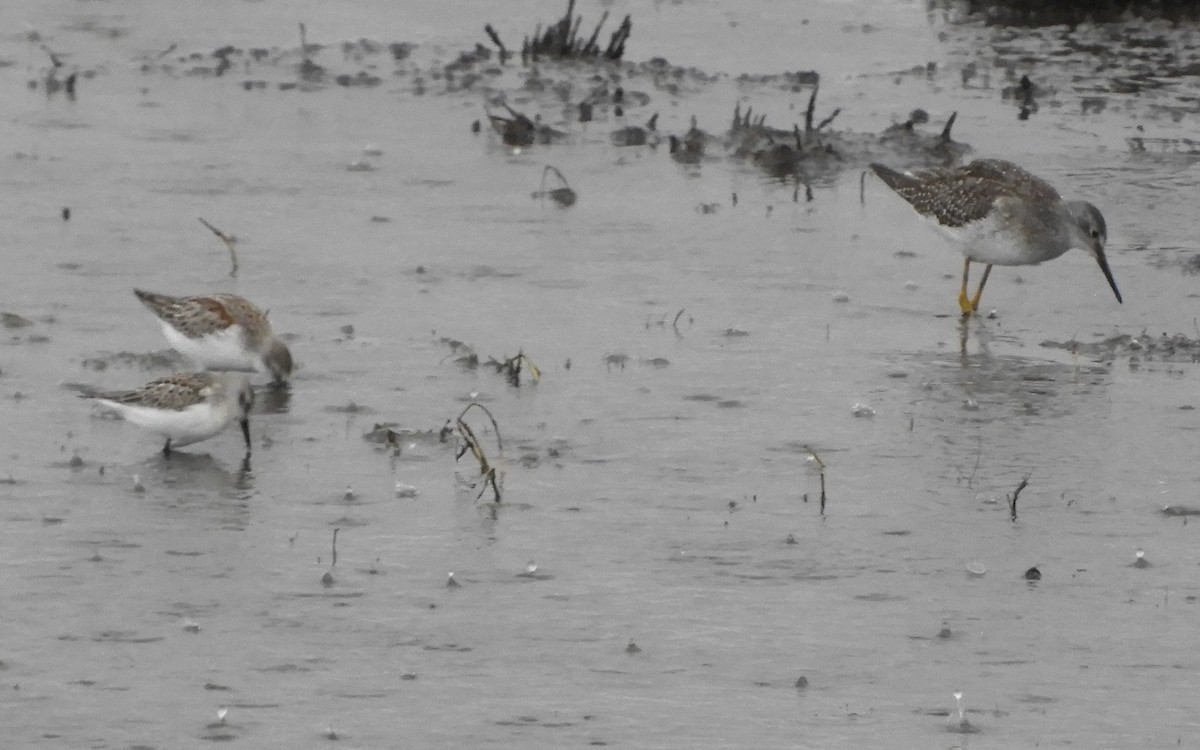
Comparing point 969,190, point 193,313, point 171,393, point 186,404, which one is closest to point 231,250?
point 193,313

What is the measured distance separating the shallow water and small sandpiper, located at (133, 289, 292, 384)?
0.32 metres

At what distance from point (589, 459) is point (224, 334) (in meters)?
2.77

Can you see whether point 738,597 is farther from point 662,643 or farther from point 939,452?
point 939,452

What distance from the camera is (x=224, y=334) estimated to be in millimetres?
13531

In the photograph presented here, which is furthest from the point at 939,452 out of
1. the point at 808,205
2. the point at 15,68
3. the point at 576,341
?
the point at 15,68

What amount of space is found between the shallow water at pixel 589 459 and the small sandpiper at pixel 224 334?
12.6 inches

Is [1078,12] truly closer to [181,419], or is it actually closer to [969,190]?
[969,190]

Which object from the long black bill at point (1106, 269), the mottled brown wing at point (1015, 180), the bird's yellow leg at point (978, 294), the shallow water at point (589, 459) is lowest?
the shallow water at point (589, 459)

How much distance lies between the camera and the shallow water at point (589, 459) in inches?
354

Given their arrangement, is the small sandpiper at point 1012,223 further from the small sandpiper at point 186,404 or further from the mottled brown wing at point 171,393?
the mottled brown wing at point 171,393

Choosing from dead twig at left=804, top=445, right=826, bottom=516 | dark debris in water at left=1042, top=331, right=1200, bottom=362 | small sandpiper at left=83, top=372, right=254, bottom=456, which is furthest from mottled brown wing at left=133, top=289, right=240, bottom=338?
dark debris in water at left=1042, top=331, right=1200, bottom=362

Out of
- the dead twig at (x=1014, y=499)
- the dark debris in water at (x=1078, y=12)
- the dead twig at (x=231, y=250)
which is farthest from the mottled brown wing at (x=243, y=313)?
the dark debris in water at (x=1078, y=12)

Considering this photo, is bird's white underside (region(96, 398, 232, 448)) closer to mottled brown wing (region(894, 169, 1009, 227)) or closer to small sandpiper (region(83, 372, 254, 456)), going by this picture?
small sandpiper (region(83, 372, 254, 456))

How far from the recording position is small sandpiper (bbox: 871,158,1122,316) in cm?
1578
